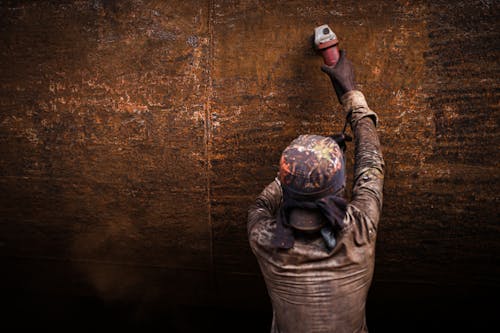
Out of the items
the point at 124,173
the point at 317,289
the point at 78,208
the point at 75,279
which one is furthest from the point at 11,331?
the point at 317,289

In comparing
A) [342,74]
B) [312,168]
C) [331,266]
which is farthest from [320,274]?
[342,74]

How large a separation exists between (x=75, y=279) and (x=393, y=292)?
1.93 metres

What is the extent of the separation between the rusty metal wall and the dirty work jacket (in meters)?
0.50

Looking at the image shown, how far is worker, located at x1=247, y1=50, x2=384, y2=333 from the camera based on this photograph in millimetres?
1355

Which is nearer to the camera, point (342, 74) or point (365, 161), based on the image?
point (365, 161)

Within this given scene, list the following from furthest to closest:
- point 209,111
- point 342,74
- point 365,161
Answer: point 209,111, point 342,74, point 365,161

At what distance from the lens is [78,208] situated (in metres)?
2.30

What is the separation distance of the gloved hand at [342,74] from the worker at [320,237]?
240 millimetres

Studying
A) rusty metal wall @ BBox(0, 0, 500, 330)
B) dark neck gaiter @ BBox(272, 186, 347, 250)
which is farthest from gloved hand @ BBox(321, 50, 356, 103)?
dark neck gaiter @ BBox(272, 186, 347, 250)

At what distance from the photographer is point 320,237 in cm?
144

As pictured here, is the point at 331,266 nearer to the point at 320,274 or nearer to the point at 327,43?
the point at 320,274

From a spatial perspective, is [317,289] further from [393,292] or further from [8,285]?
[8,285]

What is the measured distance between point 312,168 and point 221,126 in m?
0.81

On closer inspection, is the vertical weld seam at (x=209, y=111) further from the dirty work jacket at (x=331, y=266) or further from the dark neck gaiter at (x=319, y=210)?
the dark neck gaiter at (x=319, y=210)
